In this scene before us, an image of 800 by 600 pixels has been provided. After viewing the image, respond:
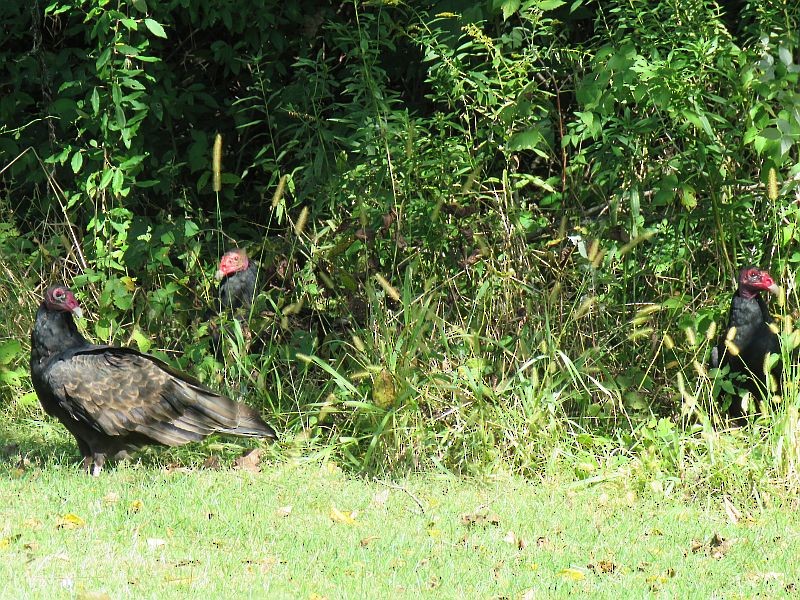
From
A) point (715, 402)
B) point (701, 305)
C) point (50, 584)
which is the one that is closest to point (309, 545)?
point (50, 584)

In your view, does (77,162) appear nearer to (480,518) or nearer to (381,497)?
(381,497)

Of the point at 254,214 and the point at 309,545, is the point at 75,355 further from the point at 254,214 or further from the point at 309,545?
the point at 254,214

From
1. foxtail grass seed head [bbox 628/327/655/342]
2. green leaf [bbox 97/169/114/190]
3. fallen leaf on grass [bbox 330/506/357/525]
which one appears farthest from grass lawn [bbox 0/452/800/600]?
green leaf [bbox 97/169/114/190]

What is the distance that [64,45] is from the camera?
26.5 feet

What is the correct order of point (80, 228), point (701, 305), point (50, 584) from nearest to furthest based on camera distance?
1. point (50, 584)
2. point (701, 305)
3. point (80, 228)

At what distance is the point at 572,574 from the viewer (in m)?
3.89

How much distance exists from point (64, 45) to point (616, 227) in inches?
180

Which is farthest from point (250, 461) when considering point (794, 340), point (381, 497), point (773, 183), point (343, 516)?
point (773, 183)

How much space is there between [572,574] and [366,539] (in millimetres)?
835

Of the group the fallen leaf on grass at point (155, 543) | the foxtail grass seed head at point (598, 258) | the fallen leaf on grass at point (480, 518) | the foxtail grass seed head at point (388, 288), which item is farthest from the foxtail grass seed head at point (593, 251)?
the fallen leaf on grass at point (155, 543)

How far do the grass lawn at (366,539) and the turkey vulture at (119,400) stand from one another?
0.22 meters

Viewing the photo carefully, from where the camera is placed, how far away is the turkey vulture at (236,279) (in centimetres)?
665

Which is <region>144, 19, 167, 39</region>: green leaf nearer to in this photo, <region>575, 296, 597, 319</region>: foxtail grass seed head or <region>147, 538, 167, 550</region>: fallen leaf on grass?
<region>575, 296, 597, 319</region>: foxtail grass seed head

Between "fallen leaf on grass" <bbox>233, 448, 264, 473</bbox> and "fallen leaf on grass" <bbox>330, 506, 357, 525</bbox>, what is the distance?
0.86m
